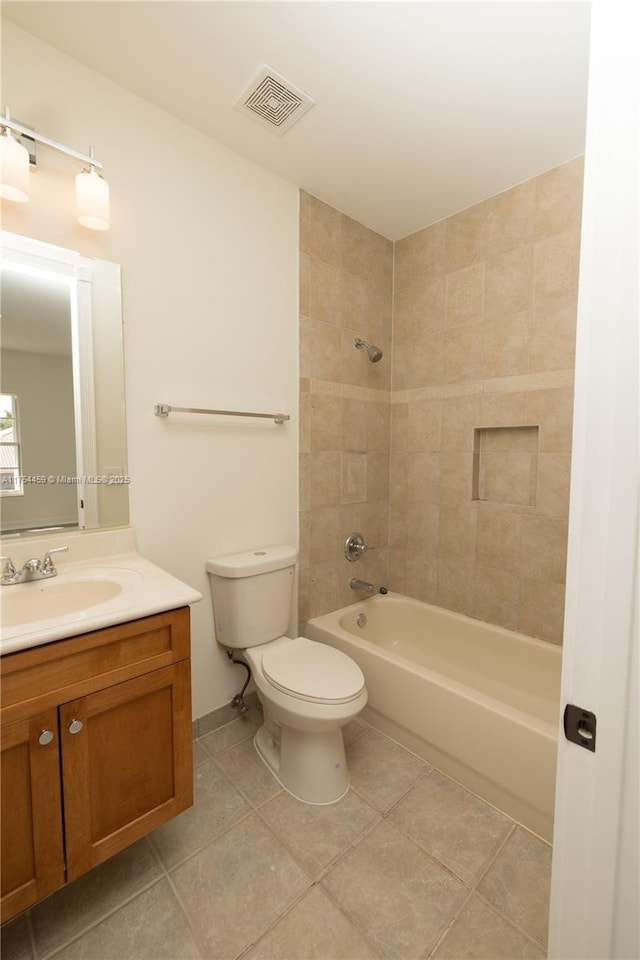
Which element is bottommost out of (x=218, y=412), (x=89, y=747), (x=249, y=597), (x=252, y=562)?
(x=89, y=747)

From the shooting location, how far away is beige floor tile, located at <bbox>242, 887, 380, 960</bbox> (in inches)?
40.7

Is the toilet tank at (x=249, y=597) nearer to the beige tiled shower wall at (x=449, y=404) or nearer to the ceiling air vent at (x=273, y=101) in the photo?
the beige tiled shower wall at (x=449, y=404)

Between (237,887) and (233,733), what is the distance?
650 millimetres

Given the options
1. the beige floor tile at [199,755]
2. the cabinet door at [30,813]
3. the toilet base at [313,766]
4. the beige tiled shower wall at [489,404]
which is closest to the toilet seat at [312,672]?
the toilet base at [313,766]

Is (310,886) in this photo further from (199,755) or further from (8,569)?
(8,569)

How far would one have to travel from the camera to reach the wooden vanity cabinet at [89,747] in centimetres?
92

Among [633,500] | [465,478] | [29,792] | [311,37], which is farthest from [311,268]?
[29,792]

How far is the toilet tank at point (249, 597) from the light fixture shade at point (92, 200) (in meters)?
1.28

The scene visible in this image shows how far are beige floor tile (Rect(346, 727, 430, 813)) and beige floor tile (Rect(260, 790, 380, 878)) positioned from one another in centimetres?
6

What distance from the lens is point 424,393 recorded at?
2363mm

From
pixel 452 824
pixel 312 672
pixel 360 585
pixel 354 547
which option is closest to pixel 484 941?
pixel 452 824

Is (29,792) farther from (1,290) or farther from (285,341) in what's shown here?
(285,341)

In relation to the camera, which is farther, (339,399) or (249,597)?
(339,399)

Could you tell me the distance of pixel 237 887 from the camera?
1.19 metres
